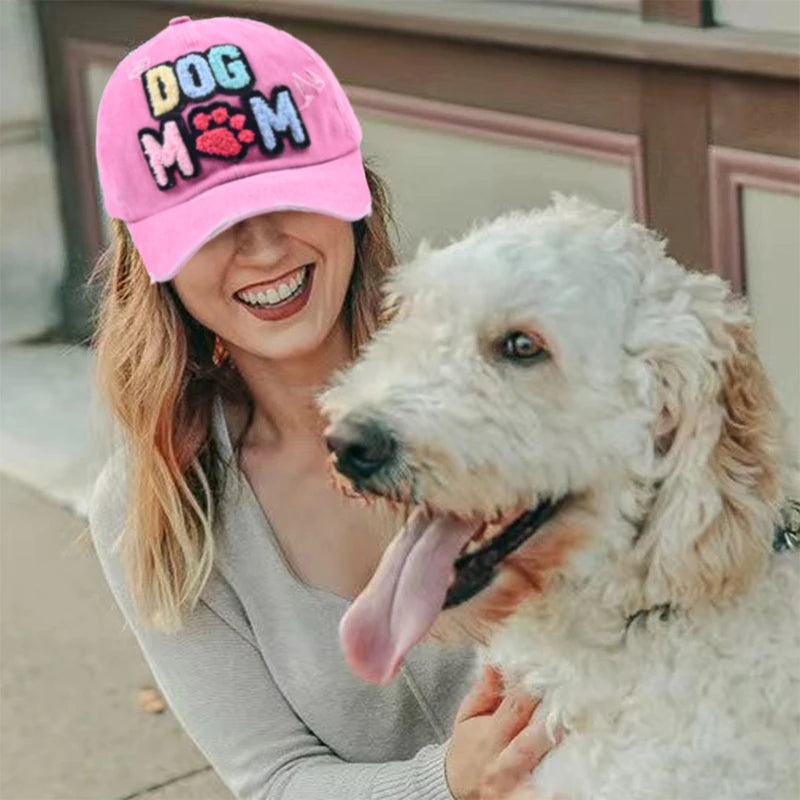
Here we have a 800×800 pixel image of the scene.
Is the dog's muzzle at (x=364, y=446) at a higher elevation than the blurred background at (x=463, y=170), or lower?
higher

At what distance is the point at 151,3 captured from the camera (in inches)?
264

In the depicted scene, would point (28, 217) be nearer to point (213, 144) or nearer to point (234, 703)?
point (234, 703)

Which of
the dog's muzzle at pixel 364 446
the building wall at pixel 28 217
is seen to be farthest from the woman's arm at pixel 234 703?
the building wall at pixel 28 217

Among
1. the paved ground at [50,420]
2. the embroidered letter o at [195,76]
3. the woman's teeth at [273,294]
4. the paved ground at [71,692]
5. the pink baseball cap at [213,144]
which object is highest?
the embroidered letter o at [195,76]

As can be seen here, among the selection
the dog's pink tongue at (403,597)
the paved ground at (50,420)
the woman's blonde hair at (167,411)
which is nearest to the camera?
the dog's pink tongue at (403,597)

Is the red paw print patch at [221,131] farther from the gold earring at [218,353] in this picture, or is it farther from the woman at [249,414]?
the gold earring at [218,353]

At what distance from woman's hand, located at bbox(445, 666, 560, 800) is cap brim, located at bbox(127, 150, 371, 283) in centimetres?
72

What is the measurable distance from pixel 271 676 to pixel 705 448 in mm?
1118

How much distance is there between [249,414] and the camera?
3.30m

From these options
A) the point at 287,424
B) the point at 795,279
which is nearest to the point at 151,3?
the point at 795,279

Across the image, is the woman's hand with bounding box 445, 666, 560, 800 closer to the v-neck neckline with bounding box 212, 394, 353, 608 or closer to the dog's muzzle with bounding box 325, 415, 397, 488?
the v-neck neckline with bounding box 212, 394, 353, 608

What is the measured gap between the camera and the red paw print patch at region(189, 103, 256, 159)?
2865 mm

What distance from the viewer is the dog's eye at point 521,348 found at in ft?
7.89

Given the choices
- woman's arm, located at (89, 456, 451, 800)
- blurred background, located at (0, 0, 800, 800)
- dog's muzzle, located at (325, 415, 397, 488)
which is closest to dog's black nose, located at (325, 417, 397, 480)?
dog's muzzle, located at (325, 415, 397, 488)
